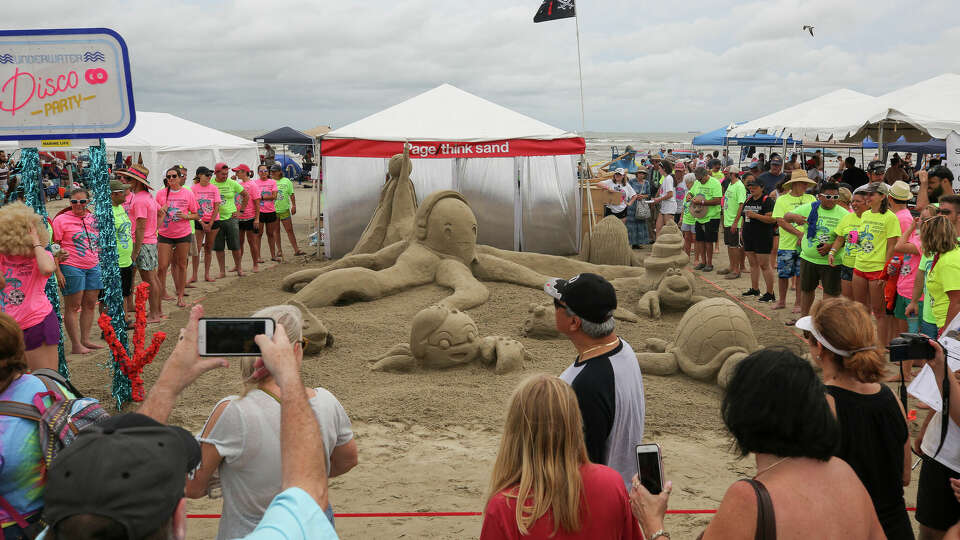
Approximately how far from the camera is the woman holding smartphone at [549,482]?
1.89 metres

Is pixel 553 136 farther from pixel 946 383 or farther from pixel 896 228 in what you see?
pixel 946 383

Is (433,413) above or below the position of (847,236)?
below

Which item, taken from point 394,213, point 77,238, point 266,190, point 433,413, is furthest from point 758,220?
point 77,238

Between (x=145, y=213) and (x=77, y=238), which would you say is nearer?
(x=77, y=238)

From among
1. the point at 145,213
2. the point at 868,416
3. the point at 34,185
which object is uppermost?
the point at 34,185

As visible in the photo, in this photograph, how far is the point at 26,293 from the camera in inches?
189

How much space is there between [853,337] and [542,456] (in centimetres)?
118

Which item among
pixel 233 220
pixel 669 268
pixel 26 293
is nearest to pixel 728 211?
pixel 669 268

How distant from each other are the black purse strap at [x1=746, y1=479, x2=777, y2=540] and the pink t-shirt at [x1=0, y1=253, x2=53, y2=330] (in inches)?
187

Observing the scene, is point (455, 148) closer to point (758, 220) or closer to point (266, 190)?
point (266, 190)

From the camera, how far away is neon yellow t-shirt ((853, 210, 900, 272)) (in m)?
6.49

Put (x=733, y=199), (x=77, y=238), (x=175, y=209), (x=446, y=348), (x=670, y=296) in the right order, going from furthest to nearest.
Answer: (x=733, y=199) < (x=175, y=209) < (x=670, y=296) < (x=77, y=238) < (x=446, y=348)

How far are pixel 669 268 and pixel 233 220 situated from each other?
6.47 metres

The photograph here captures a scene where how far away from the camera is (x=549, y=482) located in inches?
75.1
